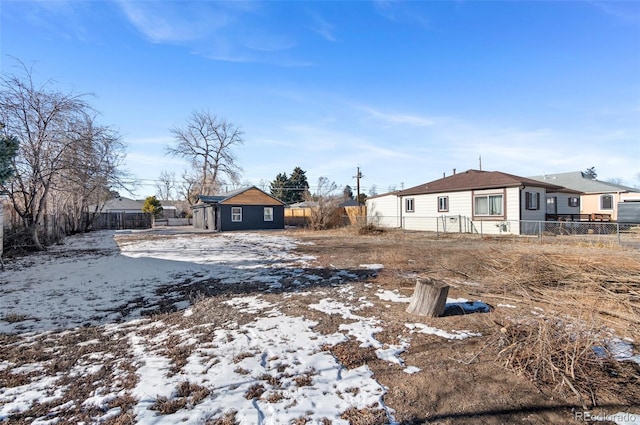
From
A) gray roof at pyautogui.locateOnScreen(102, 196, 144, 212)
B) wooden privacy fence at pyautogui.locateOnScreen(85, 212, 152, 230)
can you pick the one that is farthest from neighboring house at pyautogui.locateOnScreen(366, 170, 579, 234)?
gray roof at pyautogui.locateOnScreen(102, 196, 144, 212)

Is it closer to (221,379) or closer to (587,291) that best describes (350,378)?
(221,379)

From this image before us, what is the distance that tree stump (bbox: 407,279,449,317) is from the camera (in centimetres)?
444

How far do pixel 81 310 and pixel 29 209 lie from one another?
11.0m

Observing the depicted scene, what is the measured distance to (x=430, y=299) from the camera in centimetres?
446

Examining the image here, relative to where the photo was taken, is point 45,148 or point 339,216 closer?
point 45,148

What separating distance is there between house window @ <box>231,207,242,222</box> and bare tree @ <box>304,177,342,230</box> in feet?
20.3

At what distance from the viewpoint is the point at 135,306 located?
5.31m

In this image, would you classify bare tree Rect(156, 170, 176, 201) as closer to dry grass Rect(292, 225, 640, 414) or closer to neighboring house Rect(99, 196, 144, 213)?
neighboring house Rect(99, 196, 144, 213)

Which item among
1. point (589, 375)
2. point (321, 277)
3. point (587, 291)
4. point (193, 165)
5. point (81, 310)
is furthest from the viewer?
point (193, 165)

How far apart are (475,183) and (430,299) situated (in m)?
15.3

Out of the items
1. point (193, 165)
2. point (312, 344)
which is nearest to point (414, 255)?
point (312, 344)

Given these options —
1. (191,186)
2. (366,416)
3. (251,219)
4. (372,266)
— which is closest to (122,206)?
(191,186)

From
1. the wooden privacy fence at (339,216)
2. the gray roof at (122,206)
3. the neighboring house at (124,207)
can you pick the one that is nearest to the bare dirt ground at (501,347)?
the wooden privacy fence at (339,216)

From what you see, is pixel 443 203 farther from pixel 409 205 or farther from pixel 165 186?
pixel 165 186
